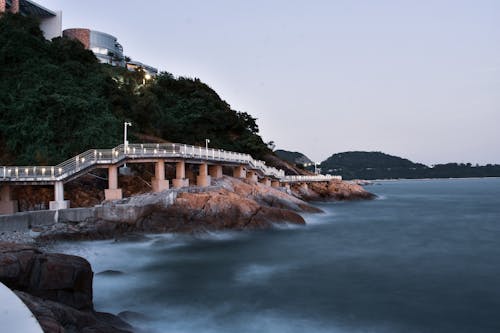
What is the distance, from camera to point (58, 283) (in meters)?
11.0

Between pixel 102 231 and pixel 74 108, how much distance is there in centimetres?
1854

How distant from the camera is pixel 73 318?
31.2 feet

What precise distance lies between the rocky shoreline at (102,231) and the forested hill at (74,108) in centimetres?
1091

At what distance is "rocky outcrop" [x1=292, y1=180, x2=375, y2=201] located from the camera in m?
61.9

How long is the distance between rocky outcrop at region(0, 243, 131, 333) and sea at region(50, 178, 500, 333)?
1961 mm

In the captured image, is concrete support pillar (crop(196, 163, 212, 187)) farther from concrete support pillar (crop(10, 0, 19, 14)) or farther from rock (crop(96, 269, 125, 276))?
concrete support pillar (crop(10, 0, 19, 14))

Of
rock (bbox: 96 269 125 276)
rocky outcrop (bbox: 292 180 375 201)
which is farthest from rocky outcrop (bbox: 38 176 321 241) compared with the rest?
rocky outcrop (bbox: 292 180 375 201)

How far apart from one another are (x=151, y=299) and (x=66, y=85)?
3559 cm

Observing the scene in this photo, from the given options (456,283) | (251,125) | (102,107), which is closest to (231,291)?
(456,283)

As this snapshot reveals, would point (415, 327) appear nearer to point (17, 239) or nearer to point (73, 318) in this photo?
point (73, 318)

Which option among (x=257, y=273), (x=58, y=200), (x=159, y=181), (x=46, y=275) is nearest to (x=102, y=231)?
(x=58, y=200)

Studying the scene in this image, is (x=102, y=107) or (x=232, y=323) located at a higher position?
(x=102, y=107)

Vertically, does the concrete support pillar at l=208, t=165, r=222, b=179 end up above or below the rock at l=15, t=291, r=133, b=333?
above

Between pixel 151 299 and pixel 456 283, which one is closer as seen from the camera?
pixel 151 299
